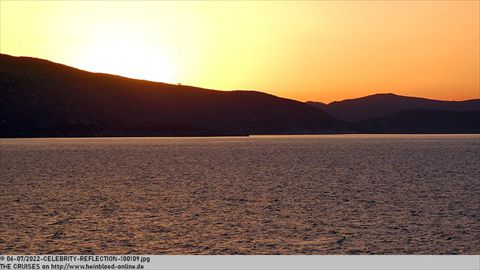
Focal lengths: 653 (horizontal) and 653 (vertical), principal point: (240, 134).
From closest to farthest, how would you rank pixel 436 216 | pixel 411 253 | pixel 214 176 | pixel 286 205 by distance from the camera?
pixel 411 253 < pixel 436 216 < pixel 286 205 < pixel 214 176

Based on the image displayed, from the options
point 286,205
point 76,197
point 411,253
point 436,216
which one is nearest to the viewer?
point 411,253

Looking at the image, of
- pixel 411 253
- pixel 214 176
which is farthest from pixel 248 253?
pixel 214 176

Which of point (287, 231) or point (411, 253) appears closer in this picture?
point (411, 253)

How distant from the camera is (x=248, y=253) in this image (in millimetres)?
34594

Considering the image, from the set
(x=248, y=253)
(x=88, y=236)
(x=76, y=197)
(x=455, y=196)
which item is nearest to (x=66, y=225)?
(x=88, y=236)

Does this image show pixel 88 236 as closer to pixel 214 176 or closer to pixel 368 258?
pixel 368 258

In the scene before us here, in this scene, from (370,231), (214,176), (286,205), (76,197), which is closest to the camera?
(370,231)

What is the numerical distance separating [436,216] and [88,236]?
25041 mm

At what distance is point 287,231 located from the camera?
41188 millimetres

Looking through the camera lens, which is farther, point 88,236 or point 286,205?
point 286,205

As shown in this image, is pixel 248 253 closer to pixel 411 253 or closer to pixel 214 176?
pixel 411 253

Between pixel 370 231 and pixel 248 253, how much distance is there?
33.8 feet

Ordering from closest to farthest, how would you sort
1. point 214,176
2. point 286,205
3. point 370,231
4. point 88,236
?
point 88,236, point 370,231, point 286,205, point 214,176

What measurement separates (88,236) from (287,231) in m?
12.2
